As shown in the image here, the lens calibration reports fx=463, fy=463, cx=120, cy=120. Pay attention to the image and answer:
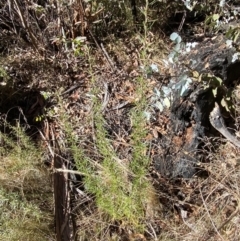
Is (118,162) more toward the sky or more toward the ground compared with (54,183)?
more toward the sky

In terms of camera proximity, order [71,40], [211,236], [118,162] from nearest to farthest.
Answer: [211,236] < [118,162] < [71,40]

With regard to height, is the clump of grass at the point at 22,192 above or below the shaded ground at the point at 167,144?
below

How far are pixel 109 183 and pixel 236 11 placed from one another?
1.22m

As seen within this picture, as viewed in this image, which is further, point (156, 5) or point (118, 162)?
point (156, 5)

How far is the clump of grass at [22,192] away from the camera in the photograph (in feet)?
7.69

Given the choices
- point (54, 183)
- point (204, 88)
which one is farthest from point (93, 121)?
point (204, 88)

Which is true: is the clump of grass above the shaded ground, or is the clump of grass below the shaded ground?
below

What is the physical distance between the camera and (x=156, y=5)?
291 cm

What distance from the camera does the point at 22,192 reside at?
2.41 meters

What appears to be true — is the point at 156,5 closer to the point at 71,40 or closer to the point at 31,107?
the point at 71,40

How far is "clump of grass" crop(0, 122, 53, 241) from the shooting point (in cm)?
234

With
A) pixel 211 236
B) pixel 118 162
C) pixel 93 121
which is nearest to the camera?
pixel 211 236

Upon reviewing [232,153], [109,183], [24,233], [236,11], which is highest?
[236,11]

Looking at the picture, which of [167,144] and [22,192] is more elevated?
[167,144]
